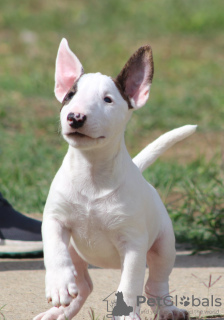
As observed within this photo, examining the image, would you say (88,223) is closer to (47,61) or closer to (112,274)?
(112,274)

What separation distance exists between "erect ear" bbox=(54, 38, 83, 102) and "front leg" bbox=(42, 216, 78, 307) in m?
0.52

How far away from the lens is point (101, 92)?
7.25 ft

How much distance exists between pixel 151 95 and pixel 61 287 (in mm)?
5941

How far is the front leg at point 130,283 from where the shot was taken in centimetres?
222

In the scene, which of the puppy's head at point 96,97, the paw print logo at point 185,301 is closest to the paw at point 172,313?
the paw print logo at point 185,301

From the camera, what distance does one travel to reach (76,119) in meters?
2.08

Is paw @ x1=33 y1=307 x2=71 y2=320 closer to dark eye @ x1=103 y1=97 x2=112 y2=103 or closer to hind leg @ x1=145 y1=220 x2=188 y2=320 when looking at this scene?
Result: hind leg @ x1=145 y1=220 x2=188 y2=320

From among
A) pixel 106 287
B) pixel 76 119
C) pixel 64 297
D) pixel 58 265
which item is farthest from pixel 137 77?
pixel 106 287

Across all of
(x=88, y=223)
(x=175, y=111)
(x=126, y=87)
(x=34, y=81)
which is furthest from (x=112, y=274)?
(x=34, y=81)

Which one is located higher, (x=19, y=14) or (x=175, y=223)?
(x=19, y=14)

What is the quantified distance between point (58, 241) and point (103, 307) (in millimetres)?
579

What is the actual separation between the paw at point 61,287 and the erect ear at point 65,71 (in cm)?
69

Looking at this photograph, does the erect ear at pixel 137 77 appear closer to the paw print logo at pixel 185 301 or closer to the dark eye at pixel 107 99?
the dark eye at pixel 107 99

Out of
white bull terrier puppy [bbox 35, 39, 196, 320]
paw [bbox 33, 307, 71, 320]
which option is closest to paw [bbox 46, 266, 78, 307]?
white bull terrier puppy [bbox 35, 39, 196, 320]
